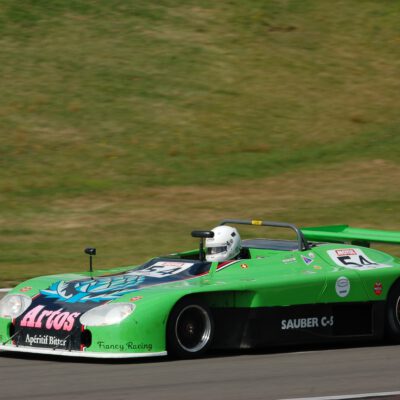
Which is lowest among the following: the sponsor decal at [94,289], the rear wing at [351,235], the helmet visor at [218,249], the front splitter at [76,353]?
the front splitter at [76,353]

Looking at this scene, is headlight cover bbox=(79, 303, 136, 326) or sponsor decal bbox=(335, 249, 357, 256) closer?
headlight cover bbox=(79, 303, 136, 326)

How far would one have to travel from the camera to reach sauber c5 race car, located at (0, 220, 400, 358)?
8.73 metres

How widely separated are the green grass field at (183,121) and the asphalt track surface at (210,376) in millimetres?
5901

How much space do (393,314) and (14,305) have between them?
332 centimetres

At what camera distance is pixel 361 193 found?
72.1 feet

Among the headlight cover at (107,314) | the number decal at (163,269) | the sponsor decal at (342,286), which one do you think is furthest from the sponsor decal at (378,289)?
the headlight cover at (107,314)

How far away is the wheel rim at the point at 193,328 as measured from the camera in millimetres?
9000

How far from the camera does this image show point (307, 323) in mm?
9594

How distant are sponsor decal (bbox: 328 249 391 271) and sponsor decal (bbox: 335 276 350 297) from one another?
22 cm

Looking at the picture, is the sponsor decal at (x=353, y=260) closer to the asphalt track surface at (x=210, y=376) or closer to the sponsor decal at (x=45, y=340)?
the asphalt track surface at (x=210, y=376)

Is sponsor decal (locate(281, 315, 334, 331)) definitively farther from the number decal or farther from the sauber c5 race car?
the number decal

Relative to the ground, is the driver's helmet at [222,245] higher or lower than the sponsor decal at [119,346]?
higher

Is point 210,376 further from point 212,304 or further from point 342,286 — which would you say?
point 342,286

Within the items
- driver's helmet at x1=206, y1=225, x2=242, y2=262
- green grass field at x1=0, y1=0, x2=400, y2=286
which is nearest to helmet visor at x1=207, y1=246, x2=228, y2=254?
driver's helmet at x1=206, y1=225, x2=242, y2=262
